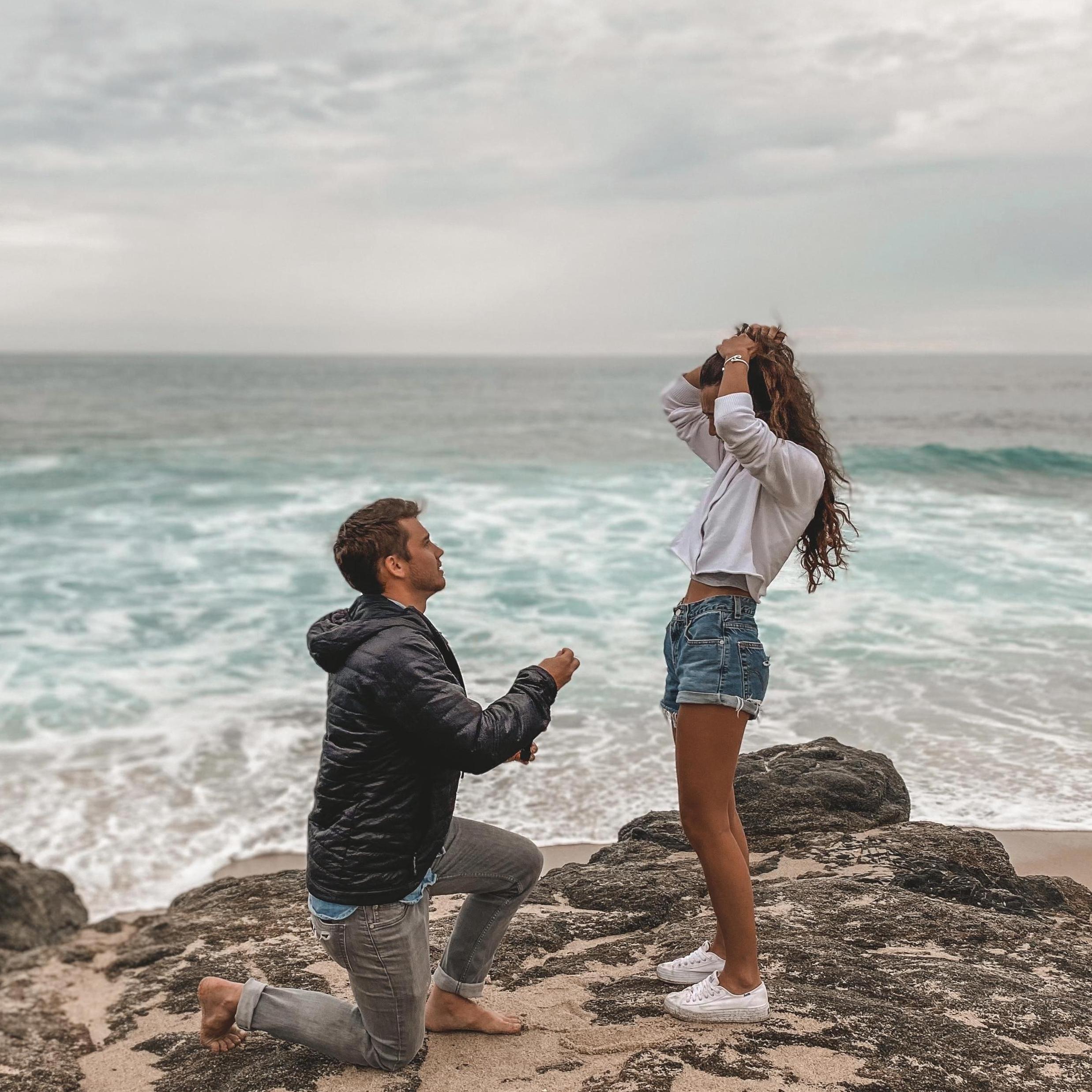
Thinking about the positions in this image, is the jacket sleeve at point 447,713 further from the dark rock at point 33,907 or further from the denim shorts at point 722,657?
the dark rock at point 33,907

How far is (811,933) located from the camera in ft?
14.1

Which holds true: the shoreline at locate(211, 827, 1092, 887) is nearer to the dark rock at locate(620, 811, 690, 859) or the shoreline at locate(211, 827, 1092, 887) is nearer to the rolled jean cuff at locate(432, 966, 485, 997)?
the dark rock at locate(620, 811, 690, 859)

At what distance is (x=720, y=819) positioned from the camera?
11.3ft

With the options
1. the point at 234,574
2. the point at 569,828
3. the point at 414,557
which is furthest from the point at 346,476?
the point at 414,557

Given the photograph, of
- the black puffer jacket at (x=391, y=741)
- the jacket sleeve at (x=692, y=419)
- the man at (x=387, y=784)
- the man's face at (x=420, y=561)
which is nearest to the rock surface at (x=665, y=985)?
the man at (x=387, y=784)

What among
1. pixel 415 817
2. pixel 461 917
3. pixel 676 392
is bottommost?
pixel 461 917

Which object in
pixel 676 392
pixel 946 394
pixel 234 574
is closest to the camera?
pixel 676 392

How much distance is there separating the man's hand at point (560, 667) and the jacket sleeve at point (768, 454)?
0.81 m

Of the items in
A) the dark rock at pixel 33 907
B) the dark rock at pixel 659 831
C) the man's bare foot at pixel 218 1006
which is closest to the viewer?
the man's bare foot at pixel 218 1006

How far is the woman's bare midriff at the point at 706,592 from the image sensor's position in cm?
344

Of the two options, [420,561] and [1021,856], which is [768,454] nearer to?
[420,561]

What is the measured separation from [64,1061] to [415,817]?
2.07 meters

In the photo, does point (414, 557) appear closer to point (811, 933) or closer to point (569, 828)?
point (811, 933)

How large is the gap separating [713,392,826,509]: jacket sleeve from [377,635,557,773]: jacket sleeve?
99 centimetres
